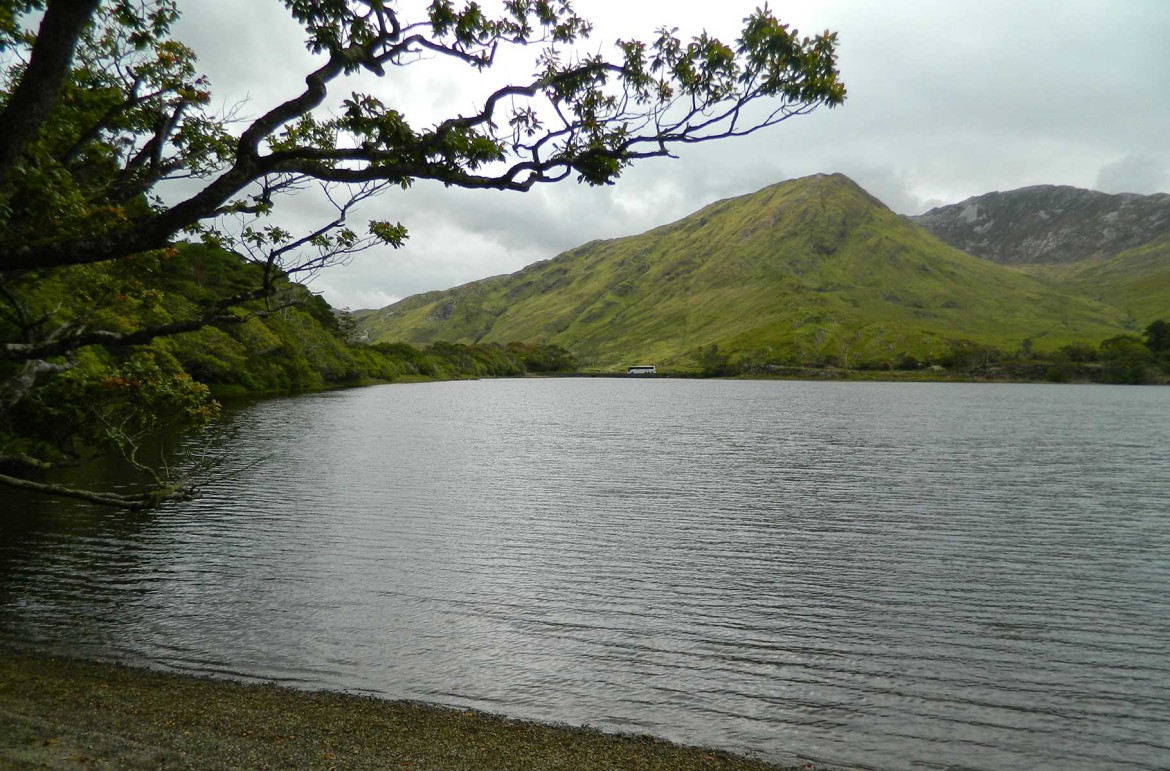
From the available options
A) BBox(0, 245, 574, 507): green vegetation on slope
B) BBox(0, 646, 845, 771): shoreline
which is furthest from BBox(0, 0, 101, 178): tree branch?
BBox(0, 646, 845, 771): shoreline

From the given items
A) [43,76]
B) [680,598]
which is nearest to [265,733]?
[43,76]

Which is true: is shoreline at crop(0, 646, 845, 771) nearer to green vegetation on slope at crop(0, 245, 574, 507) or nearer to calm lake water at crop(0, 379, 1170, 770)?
calm lake water at crop(0, 379, 1170, 770)

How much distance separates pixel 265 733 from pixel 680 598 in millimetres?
14446

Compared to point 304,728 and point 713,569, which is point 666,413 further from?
point 304,728

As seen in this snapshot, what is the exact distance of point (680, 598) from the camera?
24250 millimetres

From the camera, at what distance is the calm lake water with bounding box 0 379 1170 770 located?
1628 centimetres

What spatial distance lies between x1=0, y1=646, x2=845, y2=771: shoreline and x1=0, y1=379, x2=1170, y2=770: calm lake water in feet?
3.16

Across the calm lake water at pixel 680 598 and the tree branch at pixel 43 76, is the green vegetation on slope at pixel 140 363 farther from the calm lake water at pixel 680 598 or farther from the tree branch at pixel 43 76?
the tree branch at pixel 43 76

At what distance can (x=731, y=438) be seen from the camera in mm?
77312

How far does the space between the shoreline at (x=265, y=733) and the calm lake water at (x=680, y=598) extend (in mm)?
964

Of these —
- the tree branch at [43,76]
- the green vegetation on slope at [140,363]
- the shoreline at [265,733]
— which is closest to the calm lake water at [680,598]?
the shoreline at [265,733]

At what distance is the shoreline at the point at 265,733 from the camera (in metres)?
12.3

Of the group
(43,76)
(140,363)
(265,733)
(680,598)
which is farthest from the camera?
(680,598)

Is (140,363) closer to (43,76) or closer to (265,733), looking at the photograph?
(265,733)
